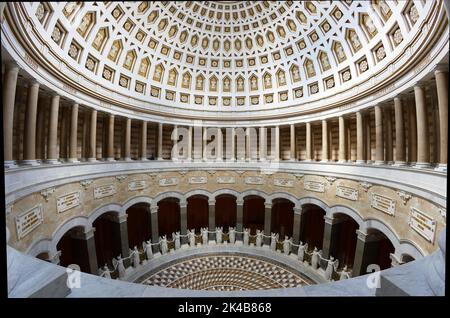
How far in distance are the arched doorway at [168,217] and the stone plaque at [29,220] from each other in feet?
27.0

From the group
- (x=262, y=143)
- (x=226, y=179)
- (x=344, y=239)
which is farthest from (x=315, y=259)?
(x=262, y=143)

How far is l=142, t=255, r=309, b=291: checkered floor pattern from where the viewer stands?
31.2 ft

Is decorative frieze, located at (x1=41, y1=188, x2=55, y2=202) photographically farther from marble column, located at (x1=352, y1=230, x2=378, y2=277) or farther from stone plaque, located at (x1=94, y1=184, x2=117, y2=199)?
marble column, located at (x1=352, y1=230, x2=378, y2=277)

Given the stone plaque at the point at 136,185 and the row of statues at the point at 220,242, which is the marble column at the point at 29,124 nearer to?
the stone plaque at the point at 136,185

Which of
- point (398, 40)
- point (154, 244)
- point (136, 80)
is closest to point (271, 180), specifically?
point (154, 244)

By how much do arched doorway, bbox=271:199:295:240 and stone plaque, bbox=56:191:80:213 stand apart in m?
11.0

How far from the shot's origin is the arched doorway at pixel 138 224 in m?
12.5

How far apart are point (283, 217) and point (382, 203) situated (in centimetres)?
738

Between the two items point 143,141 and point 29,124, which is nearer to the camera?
point 29,124

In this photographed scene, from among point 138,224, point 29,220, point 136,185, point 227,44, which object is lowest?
point 138,224

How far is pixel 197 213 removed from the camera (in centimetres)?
1513

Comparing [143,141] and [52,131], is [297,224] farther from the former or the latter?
[52,131]

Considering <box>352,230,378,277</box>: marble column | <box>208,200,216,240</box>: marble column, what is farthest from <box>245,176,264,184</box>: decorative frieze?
<box>352,230,378,277</box>: marble column

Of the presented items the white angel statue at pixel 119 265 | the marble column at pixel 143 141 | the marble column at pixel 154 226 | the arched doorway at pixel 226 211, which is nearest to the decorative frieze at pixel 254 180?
the arched doorway at pixel 226 211
